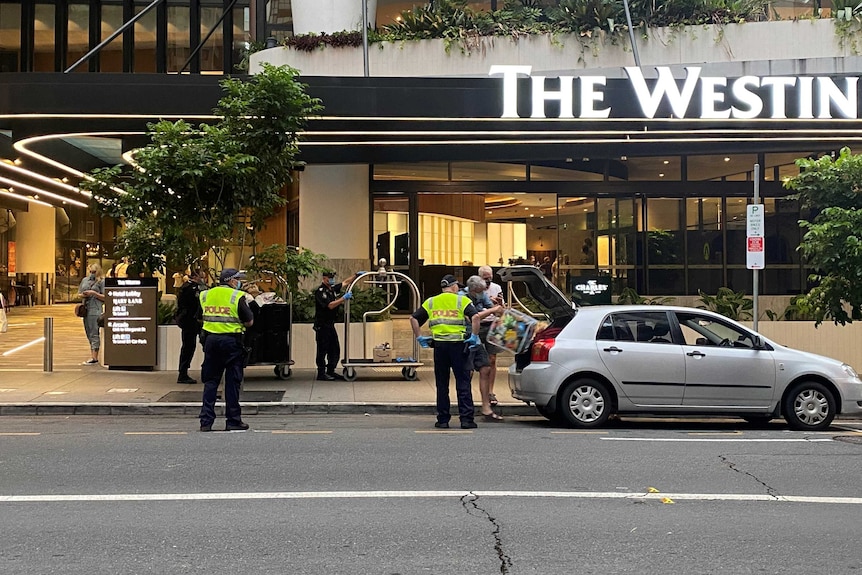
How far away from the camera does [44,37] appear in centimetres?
2923

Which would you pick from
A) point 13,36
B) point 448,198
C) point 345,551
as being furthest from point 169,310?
point 13,36

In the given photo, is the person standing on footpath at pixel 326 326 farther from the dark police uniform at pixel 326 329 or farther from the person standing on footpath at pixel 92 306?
the person standing on footpath at pixel 92 306

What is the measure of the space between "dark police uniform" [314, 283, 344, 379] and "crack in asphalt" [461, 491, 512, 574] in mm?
8182

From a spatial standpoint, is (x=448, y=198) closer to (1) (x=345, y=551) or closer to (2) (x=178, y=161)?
(2) (x=178, y=161)

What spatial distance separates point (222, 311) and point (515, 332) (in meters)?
3.52

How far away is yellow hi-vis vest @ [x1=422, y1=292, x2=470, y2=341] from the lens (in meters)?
10.6

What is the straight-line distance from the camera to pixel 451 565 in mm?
5238

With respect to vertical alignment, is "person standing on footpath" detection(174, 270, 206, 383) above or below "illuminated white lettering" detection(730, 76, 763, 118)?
below

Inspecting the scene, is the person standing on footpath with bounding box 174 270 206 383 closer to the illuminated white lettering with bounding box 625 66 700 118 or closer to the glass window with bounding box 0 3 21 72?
the illuminated white lettering with bounding box 625 66 700 118

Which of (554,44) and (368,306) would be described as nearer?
(368,306)

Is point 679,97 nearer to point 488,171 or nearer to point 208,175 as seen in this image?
point 488,171

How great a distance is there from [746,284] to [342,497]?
17011 millimetres

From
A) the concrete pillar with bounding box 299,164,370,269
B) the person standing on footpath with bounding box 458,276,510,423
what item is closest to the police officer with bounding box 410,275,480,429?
the person standing on footpath with bounding box 458,276,510,423

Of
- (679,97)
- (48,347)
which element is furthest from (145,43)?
(679,97)
